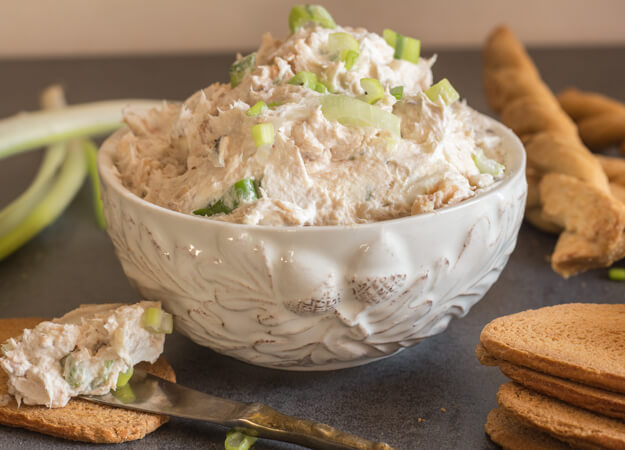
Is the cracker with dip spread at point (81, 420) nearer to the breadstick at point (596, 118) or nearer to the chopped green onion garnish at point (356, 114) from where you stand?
the chopped green onion garnish at point (356, 114)

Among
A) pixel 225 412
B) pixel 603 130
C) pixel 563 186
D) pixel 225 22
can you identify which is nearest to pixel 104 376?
pixel 225 412

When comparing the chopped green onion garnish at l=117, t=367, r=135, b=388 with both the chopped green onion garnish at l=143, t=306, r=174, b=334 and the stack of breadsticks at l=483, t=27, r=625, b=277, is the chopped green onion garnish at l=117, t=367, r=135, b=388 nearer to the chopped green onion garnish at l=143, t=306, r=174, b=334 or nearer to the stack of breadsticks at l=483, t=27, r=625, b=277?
the chopped green onion garnish at l=143, t=306, r=174, b=334

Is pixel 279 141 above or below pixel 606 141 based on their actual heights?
above

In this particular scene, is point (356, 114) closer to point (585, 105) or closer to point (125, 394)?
point (125, 394)

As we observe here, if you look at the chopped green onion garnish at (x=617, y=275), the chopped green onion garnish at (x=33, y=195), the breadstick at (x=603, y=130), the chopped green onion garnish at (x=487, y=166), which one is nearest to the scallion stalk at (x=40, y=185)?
the chopped green onion garnish at (x=33, y=195)

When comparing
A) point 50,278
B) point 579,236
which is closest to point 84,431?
point 50,278

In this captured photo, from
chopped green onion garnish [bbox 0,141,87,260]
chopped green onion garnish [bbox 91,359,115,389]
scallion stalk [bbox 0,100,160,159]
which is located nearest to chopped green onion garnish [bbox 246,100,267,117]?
chopped green onion garnish [bbox 91,359,115,389]

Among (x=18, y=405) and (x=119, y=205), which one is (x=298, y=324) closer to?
(x=119, y=205)
